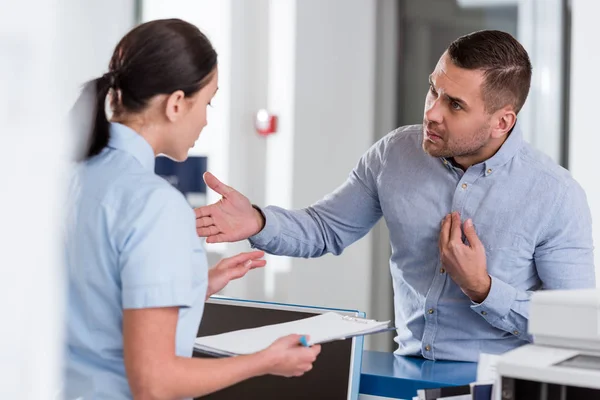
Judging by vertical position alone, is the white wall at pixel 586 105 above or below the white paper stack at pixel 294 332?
above

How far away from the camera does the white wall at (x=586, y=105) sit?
336 cm

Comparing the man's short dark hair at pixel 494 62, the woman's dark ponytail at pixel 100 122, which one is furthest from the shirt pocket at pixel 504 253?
the woman's dark ponytail at pixel 100 122

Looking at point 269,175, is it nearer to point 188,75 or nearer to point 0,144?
point 188,75

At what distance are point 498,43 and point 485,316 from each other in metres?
0.71

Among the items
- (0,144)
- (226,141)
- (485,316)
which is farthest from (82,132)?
(226,141)

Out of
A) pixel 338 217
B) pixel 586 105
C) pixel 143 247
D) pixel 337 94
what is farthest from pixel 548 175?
pixel 337 94

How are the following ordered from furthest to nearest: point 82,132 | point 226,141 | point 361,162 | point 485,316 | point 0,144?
1. point 226,141
2. point 361,162
3. point 485,316
4. point 82,132
5. point 0,144

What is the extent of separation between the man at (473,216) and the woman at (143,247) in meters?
0.73

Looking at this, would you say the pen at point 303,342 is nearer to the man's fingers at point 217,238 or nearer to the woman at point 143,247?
the woman at point 143,247

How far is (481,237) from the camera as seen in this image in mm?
2035

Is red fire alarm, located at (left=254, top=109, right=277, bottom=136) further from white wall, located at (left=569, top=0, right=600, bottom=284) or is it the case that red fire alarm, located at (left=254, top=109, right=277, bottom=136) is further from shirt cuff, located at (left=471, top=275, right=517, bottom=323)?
shirt cuff, located at (left=471, top=275, right=517, bottom=323)

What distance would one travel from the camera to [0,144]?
526mm

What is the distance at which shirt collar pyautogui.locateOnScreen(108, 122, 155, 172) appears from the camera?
1.25 m

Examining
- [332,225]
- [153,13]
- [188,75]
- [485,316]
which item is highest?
[153,13]
